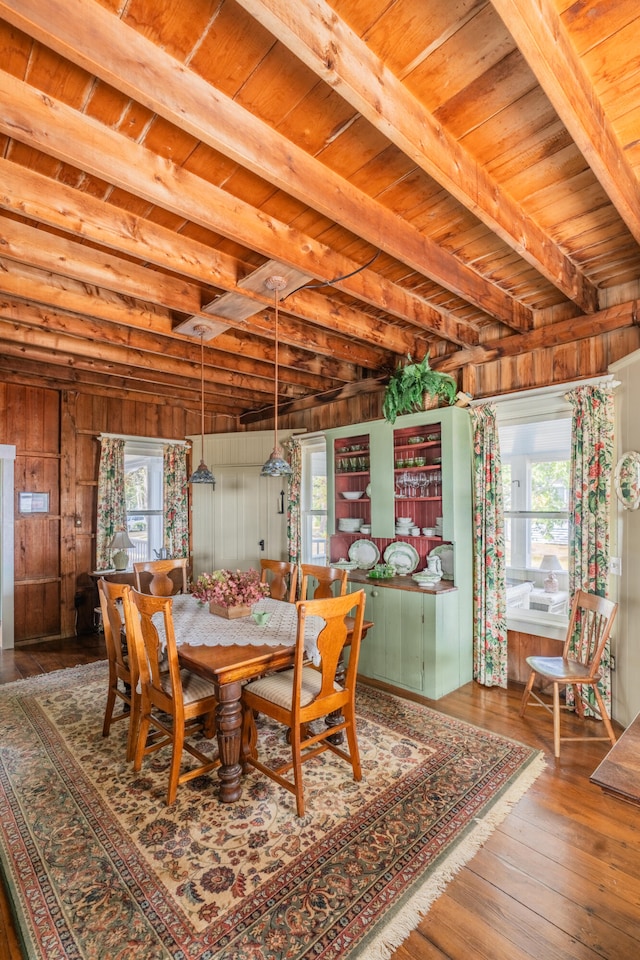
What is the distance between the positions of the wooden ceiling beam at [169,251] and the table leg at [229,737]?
7.55ft

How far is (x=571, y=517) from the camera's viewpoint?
3.44 metres

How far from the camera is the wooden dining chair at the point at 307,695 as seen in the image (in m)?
2.31

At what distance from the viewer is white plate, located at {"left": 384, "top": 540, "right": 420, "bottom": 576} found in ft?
14.4

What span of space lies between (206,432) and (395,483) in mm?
3399

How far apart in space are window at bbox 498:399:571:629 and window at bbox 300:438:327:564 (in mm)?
2221

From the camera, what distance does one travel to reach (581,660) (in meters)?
3.26

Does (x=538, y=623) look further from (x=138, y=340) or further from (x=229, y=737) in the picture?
(x=138, y=340)

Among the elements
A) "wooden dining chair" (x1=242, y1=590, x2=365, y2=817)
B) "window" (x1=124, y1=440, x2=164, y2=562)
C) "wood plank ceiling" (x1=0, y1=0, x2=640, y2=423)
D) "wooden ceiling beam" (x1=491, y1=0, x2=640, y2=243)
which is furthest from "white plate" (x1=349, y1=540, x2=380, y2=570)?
"wooden ceiling beam" (x1=491, y1=0, x2=640, y2=243)

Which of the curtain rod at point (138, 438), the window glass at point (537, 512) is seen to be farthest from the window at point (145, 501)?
the window glass at point (537, 512)

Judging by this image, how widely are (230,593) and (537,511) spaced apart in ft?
8.75

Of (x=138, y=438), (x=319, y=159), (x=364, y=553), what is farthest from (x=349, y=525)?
(x=319, y=159)

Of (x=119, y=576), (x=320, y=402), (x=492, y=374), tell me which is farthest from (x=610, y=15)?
(x=119, y=576)

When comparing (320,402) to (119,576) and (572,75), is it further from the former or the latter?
(572,75)

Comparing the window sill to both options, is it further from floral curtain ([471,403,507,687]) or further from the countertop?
the countertop
